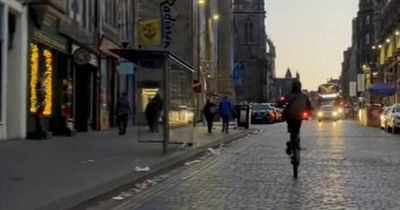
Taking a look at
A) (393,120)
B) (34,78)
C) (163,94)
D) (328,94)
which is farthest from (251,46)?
(163,94)

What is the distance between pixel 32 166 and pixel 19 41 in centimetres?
973

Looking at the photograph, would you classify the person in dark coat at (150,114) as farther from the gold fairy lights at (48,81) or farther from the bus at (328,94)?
the bus at (328,94)

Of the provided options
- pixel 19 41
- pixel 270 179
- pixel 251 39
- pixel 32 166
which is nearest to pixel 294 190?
pixel 270 179

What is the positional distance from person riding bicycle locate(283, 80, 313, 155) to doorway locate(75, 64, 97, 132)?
18.7 m

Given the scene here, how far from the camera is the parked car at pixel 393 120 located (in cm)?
4291

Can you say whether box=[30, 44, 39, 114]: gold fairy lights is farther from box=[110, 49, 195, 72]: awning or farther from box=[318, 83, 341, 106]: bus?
box=[318, 83, 341, 106]: bus

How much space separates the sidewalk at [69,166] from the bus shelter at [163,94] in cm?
55

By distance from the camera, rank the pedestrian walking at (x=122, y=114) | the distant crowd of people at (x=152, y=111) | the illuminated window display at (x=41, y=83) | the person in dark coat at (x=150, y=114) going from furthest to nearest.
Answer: the pedestrian walking at (x=122, y=114), the illuminated window display at (x=41, y=83), the person in dark coat at (x=150, y=114), the distant crowd of people at (x=152, y=111)

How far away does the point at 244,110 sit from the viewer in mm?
48156

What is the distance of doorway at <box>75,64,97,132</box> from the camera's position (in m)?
35.0

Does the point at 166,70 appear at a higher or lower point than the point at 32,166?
higher

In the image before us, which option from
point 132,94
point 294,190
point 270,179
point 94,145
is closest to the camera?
point 294,190

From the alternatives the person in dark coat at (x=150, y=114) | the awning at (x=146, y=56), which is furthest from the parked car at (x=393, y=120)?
the awning at (x=146, y=56)

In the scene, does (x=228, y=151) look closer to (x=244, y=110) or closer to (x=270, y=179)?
(x=270, y=179)
